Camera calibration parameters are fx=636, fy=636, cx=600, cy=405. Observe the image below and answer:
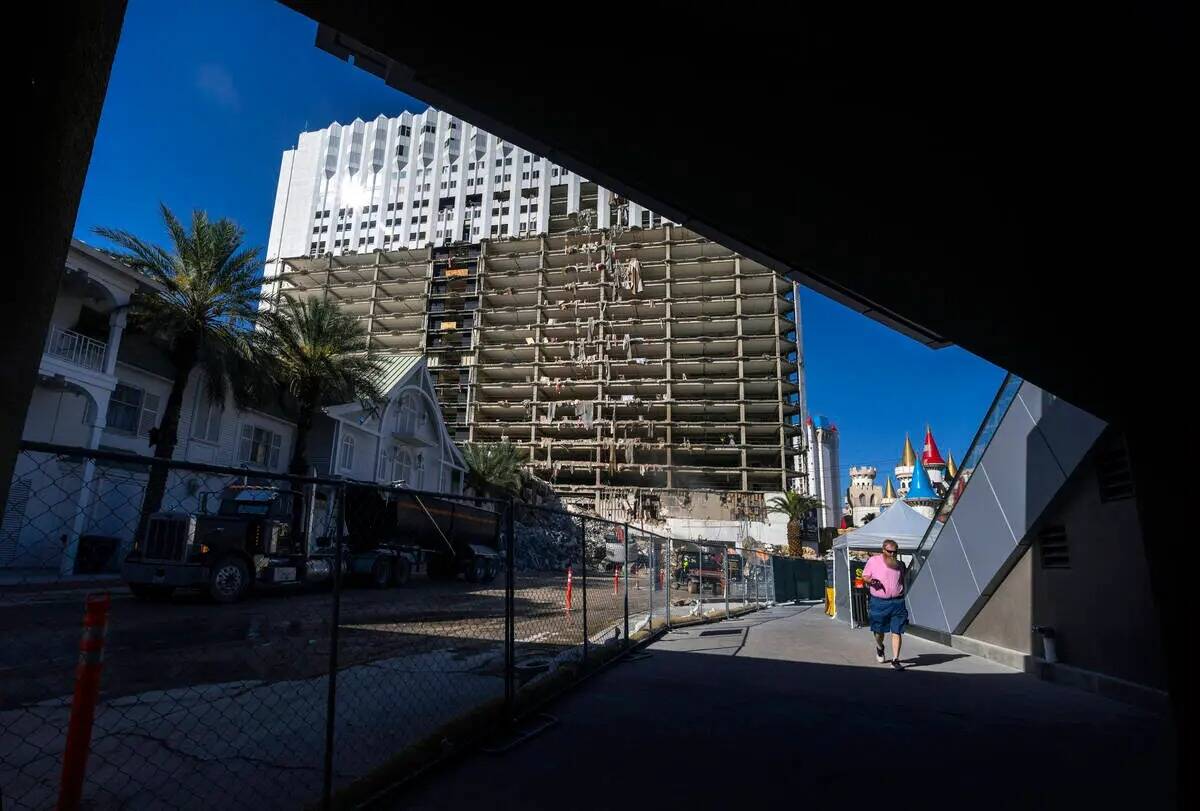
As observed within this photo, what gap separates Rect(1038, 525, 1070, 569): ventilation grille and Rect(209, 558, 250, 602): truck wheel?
46.5 ft

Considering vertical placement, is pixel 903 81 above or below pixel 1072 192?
above

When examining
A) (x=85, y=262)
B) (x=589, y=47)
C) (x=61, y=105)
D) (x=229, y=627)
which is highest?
(x=85, y=262)

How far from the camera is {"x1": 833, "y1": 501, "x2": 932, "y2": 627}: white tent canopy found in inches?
675

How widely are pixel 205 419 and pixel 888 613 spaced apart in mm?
24267

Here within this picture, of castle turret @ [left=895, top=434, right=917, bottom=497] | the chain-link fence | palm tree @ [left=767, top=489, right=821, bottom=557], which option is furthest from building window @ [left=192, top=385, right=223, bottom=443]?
castle turret @ [left=895, top=434, right=917, bottom=497]

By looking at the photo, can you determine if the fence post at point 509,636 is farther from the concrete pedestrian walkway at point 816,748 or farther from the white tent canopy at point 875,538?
the white tent canopy at point 875,538

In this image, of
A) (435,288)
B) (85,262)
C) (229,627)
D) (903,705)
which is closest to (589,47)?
(903,705)

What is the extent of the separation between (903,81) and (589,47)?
139 cm

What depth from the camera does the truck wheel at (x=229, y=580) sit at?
41.6 ft

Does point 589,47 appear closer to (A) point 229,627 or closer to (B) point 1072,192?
(B) point 1072,192

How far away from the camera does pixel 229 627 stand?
11156 mm

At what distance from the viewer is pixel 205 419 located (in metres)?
24.0

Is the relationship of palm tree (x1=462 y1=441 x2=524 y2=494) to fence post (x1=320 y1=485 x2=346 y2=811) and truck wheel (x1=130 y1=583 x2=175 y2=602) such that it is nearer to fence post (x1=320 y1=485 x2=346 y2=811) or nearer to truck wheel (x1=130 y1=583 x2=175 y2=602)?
truck wheel (x1=130 y1=583 x2=175 y2=602)

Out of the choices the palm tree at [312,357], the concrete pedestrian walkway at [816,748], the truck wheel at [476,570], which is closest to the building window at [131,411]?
the palm tree at [312,357]
